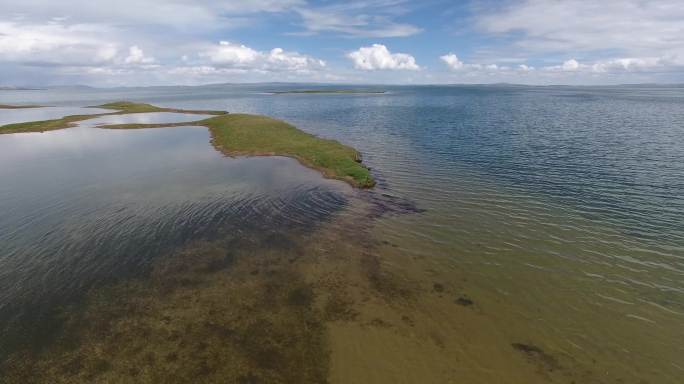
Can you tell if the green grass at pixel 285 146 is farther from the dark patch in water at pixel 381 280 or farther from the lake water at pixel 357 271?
the dark patch in water at pixel 381 280

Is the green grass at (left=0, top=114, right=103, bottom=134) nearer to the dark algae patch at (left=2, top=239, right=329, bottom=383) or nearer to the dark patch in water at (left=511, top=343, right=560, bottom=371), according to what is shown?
the dark algae patch at (left=2, top=239, right=329, bottom=383)

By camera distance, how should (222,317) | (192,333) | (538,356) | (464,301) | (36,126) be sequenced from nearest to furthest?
1. (538,356)
2. (192,333)
3. (222,317)
4. (464,301)
5. (36,126)

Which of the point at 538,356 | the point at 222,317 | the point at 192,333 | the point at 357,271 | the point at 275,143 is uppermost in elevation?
the point at 275,143

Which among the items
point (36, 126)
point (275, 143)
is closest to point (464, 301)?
point (275, 143)

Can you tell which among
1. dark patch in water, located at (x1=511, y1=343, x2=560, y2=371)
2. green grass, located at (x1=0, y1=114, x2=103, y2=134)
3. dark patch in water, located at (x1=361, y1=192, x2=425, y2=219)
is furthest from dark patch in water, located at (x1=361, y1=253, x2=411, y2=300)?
green grass, located at (x1=0, y1=114, x2=103, y2=134)

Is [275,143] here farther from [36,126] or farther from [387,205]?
[36,126]

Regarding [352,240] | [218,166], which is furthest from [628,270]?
[218,166]
